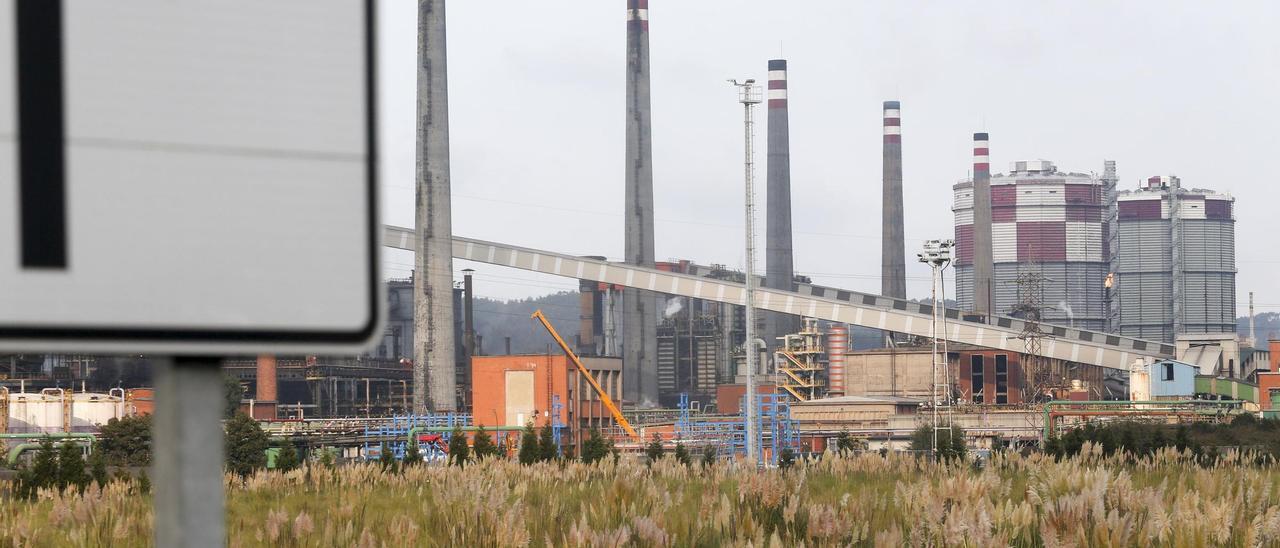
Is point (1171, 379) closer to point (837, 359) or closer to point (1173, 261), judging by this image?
point (837, 359)

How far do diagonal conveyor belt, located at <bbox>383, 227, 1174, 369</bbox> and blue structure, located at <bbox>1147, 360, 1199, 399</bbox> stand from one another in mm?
11579

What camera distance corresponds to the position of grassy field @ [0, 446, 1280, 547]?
793cm

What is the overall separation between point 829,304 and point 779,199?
22516 mm

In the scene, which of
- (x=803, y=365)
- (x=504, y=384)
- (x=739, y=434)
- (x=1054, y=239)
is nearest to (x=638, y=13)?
(x=803, y=365)

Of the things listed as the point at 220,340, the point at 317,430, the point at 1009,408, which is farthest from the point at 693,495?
the point at 1009,408

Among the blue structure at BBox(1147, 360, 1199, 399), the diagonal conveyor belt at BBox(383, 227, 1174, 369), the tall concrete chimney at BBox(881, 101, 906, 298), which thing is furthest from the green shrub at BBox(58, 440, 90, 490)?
the tall concrete chimney at BBox(881, 101, 906, 298)

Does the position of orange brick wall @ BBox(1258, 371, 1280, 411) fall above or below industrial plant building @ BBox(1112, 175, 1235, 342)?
below

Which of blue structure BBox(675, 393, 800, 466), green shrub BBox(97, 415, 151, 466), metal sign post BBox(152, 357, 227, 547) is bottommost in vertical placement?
blue structure BBox(675, 393, 800, 466)

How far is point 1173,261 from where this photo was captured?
514 feet

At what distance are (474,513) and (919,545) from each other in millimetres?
3050

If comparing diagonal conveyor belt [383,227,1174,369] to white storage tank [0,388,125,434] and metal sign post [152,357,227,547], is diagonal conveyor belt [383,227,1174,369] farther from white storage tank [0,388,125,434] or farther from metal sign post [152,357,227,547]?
metal sign post [152,357,227,547]

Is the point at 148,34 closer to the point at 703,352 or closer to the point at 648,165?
the point at 648,165

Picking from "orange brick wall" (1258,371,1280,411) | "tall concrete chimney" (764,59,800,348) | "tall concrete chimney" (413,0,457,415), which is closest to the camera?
"tall concrete chimney" (413,0,457,415)

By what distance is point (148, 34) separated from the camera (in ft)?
4.63
